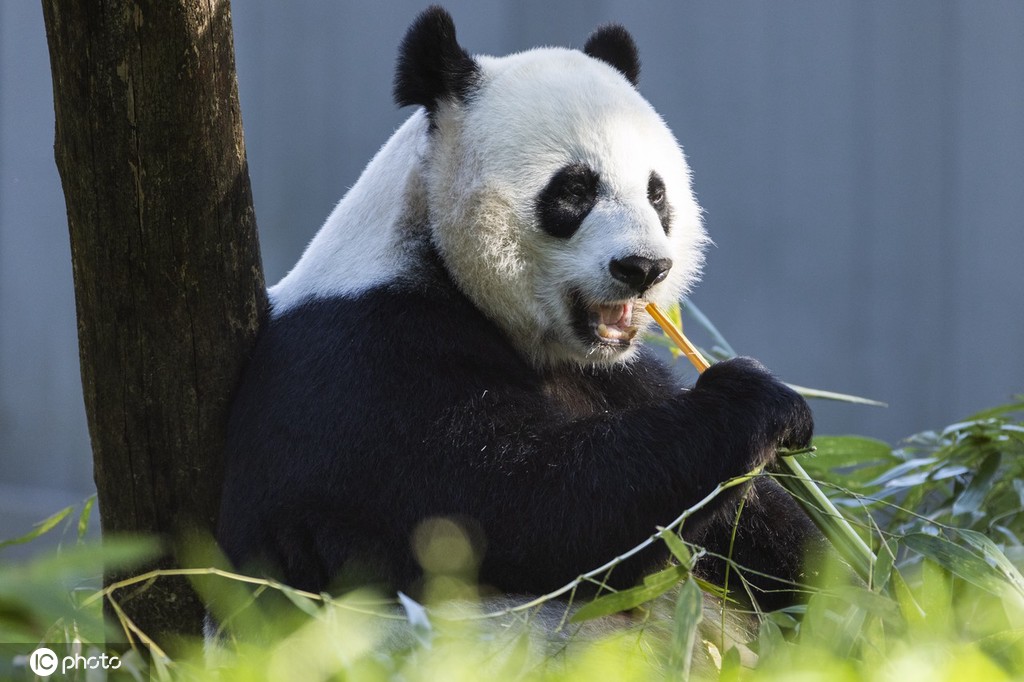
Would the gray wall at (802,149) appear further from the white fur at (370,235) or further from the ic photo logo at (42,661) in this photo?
the ic photo logo at (42,661)

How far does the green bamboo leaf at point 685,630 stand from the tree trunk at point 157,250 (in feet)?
3.83

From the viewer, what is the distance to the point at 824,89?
17.2 ft

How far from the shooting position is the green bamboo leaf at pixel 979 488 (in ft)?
10.7

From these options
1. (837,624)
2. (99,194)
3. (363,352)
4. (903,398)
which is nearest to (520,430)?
(363,352)

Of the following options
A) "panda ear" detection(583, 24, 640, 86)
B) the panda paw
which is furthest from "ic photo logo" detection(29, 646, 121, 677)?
"panda ear" detection(583, 24, 640, 86)

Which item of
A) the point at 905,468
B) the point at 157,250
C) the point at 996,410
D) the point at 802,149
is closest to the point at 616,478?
the point at 157,250

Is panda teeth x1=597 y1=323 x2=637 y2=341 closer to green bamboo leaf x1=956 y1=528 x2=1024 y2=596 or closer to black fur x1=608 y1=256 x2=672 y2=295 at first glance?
black fur x1=608 y1=256 x2=672 y2=295

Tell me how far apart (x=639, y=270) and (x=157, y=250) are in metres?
0.97

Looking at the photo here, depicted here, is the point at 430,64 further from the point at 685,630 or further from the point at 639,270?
the point at 685,630

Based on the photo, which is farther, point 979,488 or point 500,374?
point 979,488

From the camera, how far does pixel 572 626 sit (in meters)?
2.34

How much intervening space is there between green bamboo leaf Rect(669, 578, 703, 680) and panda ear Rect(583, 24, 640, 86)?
1.58 metres

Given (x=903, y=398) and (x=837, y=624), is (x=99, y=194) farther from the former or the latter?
(x=903, y=398)

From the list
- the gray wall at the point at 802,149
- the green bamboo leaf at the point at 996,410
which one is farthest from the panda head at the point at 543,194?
the gray wall at the point at 802,149
